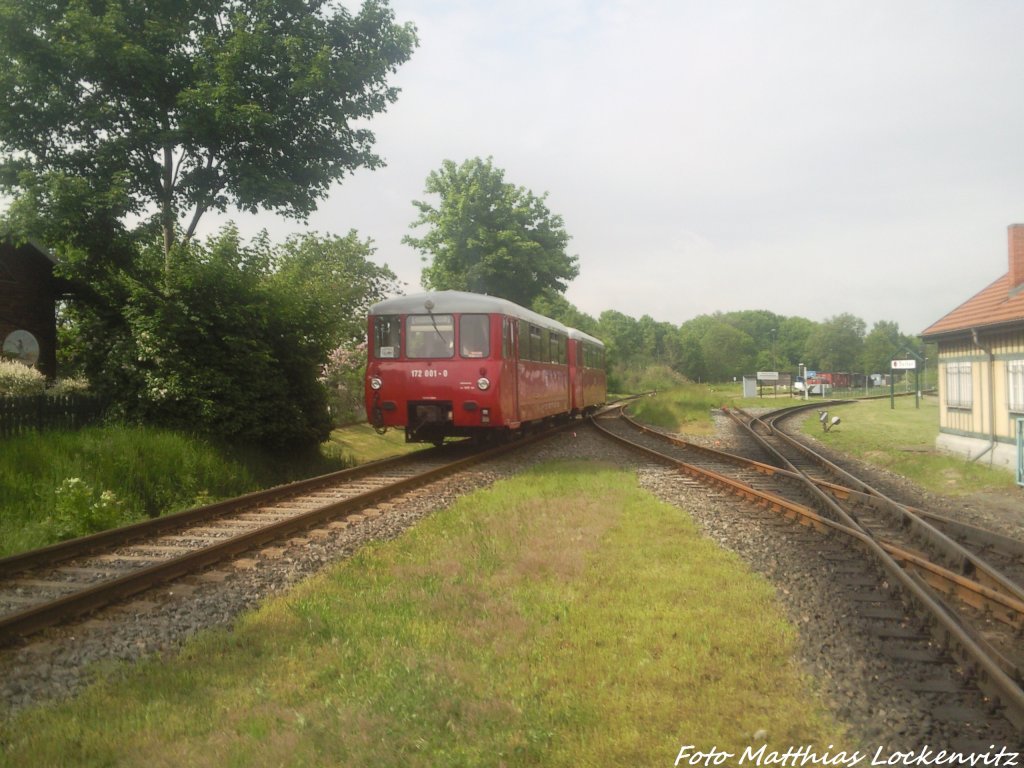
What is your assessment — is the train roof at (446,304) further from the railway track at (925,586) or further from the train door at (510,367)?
the railway track at (925,586)

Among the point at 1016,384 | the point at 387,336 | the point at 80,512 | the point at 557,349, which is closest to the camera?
the point at 80,512

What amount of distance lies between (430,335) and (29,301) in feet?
38.5

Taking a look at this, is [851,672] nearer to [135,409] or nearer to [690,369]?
[135,409]

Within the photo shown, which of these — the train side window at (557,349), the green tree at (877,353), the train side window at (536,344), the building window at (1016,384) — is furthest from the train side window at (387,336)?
the green tree at (877,353)

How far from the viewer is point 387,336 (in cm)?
1516

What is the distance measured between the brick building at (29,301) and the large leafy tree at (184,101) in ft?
12.3

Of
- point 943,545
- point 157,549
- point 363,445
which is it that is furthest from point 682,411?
point 157,549

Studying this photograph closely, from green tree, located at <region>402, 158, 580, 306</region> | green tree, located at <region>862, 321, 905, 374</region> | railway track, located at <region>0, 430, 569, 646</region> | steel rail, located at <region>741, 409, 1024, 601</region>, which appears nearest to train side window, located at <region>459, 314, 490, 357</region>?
railway track, located at <region>0, 430, 569, 646</region>

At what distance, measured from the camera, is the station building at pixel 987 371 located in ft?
44.7

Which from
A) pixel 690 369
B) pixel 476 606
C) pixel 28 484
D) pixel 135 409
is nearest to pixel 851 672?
pixel 476 606

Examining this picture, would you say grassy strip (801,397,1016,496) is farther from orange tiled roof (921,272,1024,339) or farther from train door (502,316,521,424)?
train door (502,316,521,424)

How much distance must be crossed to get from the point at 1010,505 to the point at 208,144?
16.8 metres

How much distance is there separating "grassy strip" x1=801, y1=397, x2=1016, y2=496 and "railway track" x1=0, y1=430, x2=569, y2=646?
Answer: 360 inches

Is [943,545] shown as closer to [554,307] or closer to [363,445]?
[363,445]
